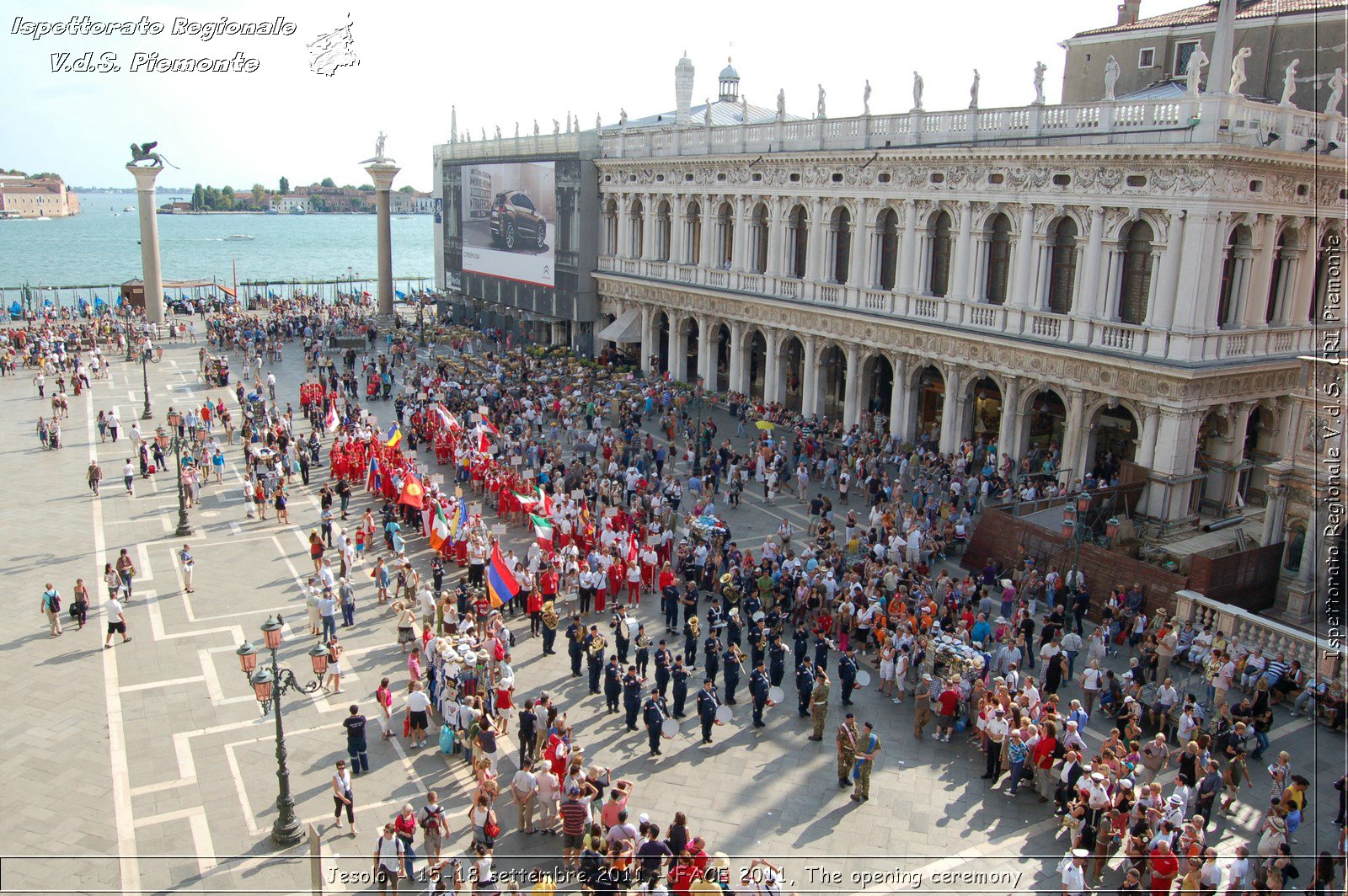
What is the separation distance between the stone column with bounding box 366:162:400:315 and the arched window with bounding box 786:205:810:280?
33.3 meters

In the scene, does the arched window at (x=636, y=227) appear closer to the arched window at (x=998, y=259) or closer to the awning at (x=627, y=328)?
the awning at (x=627, y=328)

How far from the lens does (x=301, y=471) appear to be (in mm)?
31719

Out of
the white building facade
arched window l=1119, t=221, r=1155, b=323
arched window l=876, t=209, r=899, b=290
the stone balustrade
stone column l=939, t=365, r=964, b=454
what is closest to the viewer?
the stone balustrade

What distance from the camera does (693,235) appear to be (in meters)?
46.3

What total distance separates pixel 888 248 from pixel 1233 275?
1141 cm

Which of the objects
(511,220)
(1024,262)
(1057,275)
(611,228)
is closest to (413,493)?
(1024,262)

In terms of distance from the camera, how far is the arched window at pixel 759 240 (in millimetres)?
41594

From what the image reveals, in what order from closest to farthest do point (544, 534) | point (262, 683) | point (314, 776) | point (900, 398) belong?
point (262, 683)
point (314, 776)
point (544, 534)
point (900, 398)

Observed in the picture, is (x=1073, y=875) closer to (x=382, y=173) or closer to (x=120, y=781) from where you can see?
(x=120, y=781)

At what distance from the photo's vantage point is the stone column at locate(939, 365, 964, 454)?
32906mm

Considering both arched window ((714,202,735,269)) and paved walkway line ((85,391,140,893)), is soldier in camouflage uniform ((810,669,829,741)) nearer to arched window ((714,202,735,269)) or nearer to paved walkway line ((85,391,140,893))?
paved walkway line ((85,391,140,893))

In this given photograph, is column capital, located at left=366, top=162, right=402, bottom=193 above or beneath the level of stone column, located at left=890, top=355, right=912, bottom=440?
above

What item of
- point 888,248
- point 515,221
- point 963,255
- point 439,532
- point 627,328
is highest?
point 515,221

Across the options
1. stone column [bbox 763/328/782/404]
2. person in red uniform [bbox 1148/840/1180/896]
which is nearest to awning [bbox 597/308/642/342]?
stone column [bbox 763/328/782/404]
